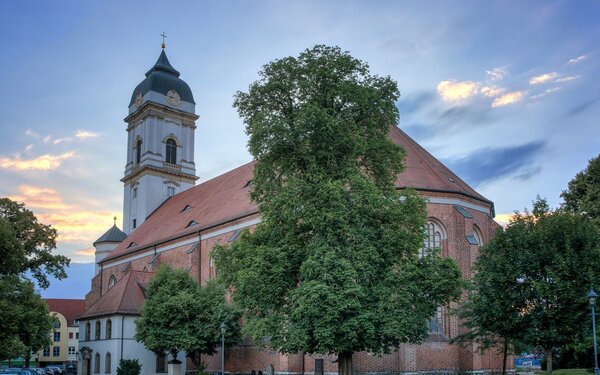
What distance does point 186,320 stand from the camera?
3681 cm

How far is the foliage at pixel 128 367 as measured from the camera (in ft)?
128

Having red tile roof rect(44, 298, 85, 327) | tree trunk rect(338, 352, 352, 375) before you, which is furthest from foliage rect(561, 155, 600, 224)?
red tile roof rect(44, 298, 85, 327)

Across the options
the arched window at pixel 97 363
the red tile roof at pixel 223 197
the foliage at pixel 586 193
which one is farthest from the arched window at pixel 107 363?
the foliage at pixel 586 193

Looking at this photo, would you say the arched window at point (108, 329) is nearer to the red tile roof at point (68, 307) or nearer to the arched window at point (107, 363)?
the arched window at point (107, 363)

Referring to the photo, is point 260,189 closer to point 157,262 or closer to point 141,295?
point 141,295

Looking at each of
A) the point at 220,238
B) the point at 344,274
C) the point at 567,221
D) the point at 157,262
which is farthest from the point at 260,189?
the point at 157,262

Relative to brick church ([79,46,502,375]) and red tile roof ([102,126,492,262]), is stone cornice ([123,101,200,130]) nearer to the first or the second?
brick church ([79,46,502,375])

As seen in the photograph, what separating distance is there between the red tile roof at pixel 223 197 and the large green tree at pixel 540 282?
7016 mm

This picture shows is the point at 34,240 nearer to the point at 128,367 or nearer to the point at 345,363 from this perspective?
the point at 128,367

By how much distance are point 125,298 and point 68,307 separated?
53.4 m

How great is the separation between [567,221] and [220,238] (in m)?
23.6

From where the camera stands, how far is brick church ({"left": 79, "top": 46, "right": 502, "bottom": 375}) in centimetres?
3269

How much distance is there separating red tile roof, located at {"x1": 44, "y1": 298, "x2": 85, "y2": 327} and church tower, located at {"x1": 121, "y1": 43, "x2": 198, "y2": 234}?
34.4 m

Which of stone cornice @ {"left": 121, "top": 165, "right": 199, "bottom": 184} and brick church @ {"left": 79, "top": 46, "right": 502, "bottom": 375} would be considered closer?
brick church @ {"left": 79, "top": 46, "right": 502, "bottom": 375}
